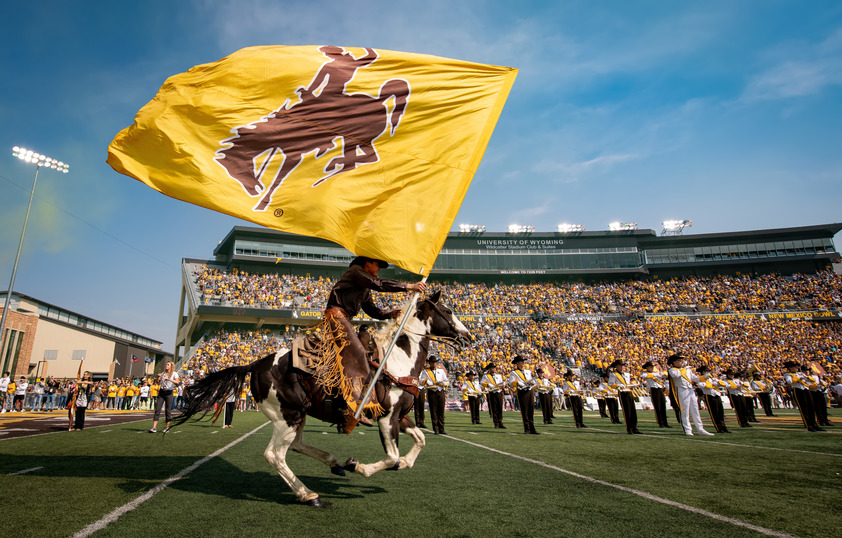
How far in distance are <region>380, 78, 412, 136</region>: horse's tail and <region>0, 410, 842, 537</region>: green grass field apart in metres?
4.74

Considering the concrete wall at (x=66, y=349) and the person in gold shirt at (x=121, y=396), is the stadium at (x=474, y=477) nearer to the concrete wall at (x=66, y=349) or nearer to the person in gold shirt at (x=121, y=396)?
the person in gold shirt at (x=121, y=396)

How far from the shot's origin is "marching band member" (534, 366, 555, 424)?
15.7 metres

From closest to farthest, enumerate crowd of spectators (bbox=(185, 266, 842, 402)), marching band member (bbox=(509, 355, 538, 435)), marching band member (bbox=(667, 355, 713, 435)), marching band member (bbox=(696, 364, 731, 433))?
1. marching band member (bbox=(667, 355, 713, 435))
2. marching band member (bbox=(696, 364, 731, 433))
3. marching band member (bbox=(509, 355, 538, 435))
4. crowd of spectators (bbox=(185, 266, 842, 402))

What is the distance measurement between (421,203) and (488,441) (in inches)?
293

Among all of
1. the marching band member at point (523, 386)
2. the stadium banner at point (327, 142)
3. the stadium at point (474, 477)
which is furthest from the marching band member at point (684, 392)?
the stadium banner at point (327, 142)

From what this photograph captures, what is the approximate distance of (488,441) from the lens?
10.9 m

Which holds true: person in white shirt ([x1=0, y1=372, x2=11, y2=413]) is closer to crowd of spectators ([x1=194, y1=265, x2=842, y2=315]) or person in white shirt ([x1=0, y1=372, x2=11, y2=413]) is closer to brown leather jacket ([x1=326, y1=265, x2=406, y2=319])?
crowd of spectators ([x1=194, y1=265, x2=842, y2=315])

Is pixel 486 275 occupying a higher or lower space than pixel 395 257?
higher

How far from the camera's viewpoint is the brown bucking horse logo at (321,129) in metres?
5.75

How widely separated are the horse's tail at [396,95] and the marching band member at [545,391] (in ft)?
38.1

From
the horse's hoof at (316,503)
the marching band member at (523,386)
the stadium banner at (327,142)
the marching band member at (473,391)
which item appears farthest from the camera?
the marching band member at (473,391)

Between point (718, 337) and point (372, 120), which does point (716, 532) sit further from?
point (718, 337)

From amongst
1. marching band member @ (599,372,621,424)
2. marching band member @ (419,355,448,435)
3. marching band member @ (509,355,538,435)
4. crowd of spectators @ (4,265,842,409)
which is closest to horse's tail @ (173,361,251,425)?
marching band member @ (419,355,448,435)

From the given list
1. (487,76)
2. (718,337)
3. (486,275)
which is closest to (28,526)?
(487,76)
